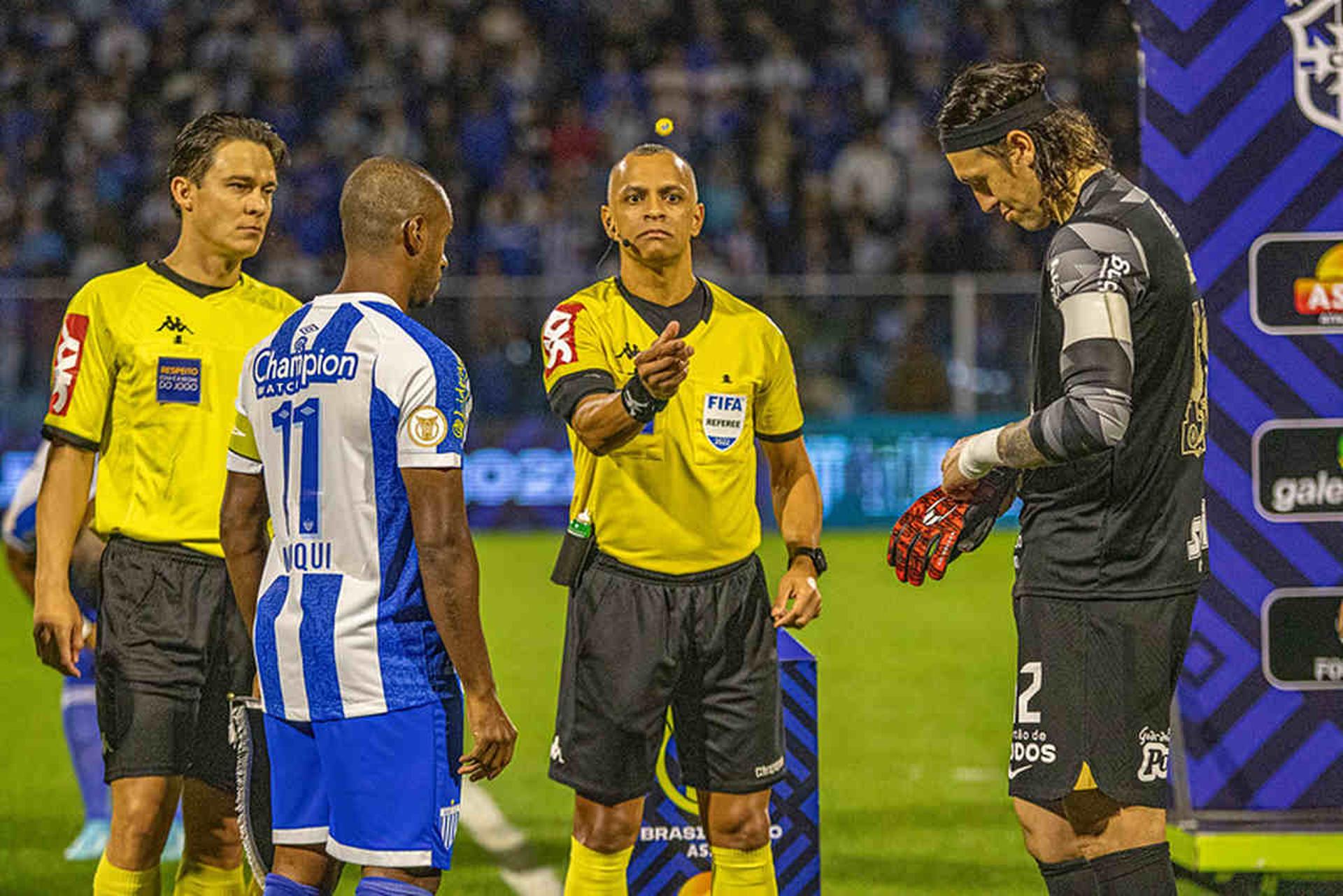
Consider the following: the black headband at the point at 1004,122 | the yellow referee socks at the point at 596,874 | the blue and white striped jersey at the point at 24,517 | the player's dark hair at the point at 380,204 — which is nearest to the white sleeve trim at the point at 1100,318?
the black headband at the point at 1004,122

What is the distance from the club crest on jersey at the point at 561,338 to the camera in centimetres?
471

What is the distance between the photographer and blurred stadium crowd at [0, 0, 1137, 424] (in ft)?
58.5

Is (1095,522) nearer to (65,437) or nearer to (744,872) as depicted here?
(744,872)

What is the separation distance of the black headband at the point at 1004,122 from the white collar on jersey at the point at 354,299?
1413 millimetres

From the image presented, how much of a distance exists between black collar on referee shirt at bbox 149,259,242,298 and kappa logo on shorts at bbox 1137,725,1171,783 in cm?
274

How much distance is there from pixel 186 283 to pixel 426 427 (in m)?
1.41

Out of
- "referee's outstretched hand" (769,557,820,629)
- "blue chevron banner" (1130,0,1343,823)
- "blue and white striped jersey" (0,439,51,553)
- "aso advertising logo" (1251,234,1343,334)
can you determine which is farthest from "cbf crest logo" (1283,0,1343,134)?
"blue and white striped jersey" (0,439,51,553)

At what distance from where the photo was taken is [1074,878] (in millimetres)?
4199

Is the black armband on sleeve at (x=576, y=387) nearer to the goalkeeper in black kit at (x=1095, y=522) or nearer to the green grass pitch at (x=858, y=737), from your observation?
the goalkeeper in black kit at (x=1095, y=522)

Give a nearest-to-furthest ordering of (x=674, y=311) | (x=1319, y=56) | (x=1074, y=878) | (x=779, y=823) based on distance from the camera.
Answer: (x=1074, y=878), (x=674, y=311), (x=779, y=823), (x=1319, y=56)

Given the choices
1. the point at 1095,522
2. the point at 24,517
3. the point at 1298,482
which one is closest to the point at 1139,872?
the point at 1095,522

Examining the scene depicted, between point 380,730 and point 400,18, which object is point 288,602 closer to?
point 380,730

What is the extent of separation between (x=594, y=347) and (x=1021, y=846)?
9.43 ft

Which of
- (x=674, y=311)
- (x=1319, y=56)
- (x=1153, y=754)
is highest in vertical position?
(x=1319, y=56)
